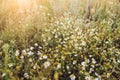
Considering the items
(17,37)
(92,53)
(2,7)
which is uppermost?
(2,7)

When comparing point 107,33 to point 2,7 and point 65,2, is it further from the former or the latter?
point 2,7

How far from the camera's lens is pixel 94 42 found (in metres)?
3.89

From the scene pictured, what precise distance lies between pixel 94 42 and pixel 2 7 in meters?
1.57

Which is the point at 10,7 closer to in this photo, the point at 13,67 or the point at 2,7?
the point at 2,7

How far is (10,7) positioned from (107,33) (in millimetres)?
1644

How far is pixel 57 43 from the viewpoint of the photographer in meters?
3.79

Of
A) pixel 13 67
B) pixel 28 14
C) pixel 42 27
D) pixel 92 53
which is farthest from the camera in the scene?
pixel 28 14

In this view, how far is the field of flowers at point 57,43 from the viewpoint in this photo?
10.3 ft

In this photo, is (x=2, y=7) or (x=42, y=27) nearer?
(x=42, y=27)

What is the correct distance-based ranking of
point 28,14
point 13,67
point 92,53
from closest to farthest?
point 13,67
point 92,53
point 28,14

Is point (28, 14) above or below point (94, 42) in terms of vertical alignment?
above

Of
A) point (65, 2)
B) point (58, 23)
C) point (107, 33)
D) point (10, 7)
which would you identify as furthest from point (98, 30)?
point (10, 7)

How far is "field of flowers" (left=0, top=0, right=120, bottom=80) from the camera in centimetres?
313

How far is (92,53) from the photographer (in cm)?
369
